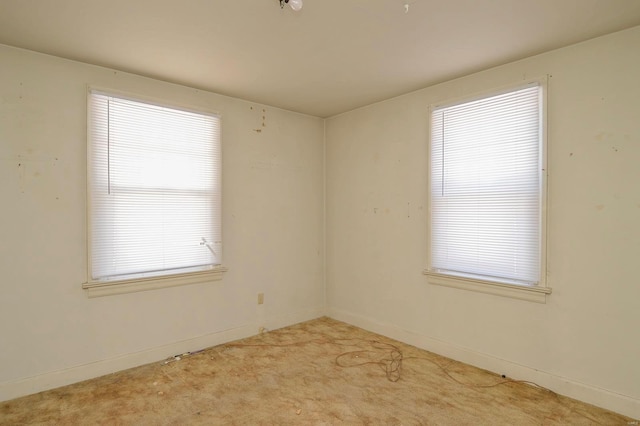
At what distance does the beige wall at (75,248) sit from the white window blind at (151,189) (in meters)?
0.11

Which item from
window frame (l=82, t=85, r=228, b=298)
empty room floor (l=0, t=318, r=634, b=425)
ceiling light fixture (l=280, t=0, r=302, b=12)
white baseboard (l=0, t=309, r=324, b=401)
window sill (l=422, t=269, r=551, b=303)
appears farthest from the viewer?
window frame (l=82, t=85, r=228, b=298)

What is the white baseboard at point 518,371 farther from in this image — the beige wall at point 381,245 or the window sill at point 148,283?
the window sill at point 148,283

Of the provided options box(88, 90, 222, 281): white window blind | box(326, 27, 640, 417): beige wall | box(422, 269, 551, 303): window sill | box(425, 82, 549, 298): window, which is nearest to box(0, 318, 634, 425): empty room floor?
box(326, 27, 640, 417): beige wall

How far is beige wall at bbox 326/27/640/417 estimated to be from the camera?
236cm

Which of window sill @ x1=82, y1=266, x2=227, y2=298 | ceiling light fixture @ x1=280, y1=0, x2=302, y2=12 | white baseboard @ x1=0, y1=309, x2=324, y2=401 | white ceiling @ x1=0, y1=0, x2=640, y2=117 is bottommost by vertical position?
white baseboard @ x1=0, y1=309, x2=324, y2=401

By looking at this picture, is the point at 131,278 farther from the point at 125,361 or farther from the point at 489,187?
the point at 489,187

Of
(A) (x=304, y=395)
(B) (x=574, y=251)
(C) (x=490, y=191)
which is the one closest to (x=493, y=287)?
(B) (x=574, y=251)

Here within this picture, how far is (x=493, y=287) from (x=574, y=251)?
0.68m

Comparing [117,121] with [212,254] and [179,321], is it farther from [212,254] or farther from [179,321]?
[179,321]

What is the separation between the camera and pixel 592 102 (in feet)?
8.22

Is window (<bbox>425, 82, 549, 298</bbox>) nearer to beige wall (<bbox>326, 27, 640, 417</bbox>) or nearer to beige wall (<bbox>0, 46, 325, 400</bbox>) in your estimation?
beige wall (<bbox>326, 27, 640, 417</bbox>)

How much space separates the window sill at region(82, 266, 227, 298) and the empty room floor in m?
0.71

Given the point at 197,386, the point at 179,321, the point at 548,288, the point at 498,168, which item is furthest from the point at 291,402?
the point at 498,168

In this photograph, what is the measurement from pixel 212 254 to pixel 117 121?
1.54 m
